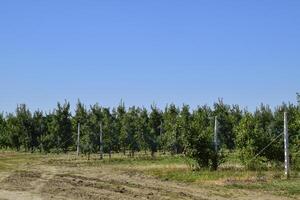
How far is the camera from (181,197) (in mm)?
17531

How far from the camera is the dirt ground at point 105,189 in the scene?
58.3 ft

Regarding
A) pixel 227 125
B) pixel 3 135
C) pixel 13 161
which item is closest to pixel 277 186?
pixel 13 161

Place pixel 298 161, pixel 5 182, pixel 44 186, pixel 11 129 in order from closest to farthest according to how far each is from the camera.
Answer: pixel 44 186, pixel 5 182, pixel 298 161, pixel 11 129

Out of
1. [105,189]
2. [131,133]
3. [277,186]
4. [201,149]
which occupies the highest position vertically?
[131,133]

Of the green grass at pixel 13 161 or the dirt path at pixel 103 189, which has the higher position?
the green grass at pixel 13 161

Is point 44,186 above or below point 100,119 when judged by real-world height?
below

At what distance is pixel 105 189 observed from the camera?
784 inches

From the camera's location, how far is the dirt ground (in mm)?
17766

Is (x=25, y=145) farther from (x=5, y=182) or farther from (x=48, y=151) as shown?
(x=5, y=182)

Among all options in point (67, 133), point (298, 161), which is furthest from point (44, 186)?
point (67, 133)

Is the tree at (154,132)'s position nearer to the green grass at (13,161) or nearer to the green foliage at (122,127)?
the green foliage at (122,127)

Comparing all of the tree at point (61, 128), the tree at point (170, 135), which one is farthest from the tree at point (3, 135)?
the tree at point (170, 135)

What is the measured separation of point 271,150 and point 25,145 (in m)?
33.6

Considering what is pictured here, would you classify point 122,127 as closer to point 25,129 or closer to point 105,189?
point 25,129
